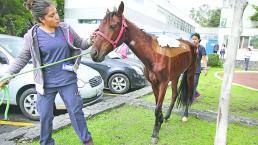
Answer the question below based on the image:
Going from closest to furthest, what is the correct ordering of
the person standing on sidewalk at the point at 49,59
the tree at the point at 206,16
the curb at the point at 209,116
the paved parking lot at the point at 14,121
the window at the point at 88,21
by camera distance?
the person standing on sidewalk at the point at 49,59
the paved parking lot at the point at 14,121
the curb at the point at 209,116
the window at the point at 88,21
the tree at the point at 206,16

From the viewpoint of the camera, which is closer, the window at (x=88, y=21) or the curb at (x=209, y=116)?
the curb at (x=209, y=116)

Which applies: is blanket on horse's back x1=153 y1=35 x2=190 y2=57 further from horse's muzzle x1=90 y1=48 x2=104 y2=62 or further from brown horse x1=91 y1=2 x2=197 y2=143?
horse's muzzle x1=90 y1=48 x2=104 y2=62

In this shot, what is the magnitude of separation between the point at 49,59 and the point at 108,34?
0.86 m

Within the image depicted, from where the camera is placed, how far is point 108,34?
150 inches

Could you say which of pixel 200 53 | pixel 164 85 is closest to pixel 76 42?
pixel 164 85

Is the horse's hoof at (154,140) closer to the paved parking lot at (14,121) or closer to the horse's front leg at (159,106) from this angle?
the horse's front leg at (159,106)

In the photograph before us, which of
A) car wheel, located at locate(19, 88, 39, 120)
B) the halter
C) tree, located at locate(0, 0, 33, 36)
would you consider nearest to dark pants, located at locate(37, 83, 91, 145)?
the halter

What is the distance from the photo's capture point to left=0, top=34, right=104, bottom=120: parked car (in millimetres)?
Result: 5867

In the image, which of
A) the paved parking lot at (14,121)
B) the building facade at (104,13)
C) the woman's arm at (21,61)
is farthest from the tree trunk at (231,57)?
the building facade at (104,13)

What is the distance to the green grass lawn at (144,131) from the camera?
4.53m

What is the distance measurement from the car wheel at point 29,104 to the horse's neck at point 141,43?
8.76ft

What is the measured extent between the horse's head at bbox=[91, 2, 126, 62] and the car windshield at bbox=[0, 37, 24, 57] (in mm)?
3177

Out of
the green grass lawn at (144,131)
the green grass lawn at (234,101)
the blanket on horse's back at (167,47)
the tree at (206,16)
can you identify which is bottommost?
the green grass lawn at (234,101)

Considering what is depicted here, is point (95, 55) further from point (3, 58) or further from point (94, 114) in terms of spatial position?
point (3, 58)
